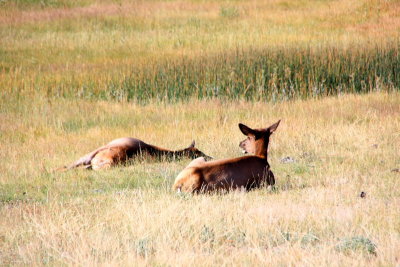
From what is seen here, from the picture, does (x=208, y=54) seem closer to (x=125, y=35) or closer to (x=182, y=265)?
(x=125, y=35)

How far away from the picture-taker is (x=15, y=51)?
2723cm

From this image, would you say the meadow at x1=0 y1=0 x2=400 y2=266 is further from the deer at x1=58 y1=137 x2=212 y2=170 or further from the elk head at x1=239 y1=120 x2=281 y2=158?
the elk head at x1=239 y1=120 x2=281 y2=158

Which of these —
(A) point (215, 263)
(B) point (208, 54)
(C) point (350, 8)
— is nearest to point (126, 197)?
(A) point (215, 263)

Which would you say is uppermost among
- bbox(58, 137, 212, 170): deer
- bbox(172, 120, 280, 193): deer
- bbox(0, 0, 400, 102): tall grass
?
bbox(172, 120, 280, 193): deer

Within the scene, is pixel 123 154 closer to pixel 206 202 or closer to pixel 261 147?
pixel 261 147

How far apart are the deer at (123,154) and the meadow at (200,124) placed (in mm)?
250

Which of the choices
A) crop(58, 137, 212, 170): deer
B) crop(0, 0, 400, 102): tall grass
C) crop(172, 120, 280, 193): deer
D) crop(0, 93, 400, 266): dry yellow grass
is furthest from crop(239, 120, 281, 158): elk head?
crop(0, 0, 400, 102): tall grass

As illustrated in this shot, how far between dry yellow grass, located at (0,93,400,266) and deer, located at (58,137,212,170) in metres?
0.37

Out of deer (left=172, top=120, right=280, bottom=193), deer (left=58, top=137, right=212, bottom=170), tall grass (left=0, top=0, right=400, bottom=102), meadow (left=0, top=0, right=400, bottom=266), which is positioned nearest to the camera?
meadow (left=0, top=0, right=400, bottom=266)

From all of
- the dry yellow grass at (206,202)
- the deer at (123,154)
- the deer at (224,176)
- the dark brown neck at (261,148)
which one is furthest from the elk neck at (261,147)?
the deer at (123,154)

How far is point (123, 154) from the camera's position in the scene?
12078mm

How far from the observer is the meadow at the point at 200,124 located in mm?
7094

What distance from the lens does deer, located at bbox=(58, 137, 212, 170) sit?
11938 mm

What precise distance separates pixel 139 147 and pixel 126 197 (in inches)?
123
